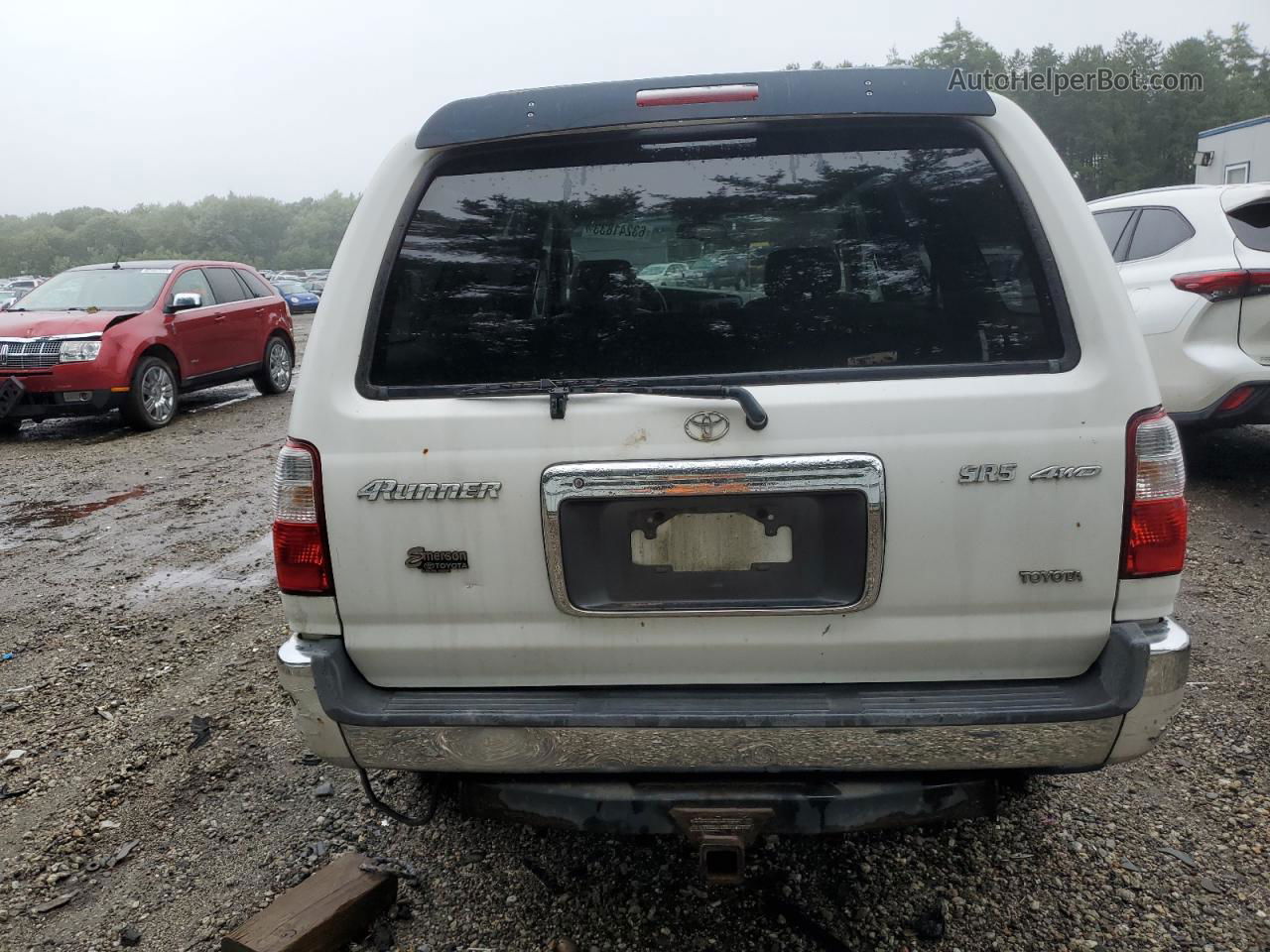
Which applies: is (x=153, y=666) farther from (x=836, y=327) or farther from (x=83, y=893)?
(x=836, y=327)

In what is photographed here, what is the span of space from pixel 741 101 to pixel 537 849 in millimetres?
2106

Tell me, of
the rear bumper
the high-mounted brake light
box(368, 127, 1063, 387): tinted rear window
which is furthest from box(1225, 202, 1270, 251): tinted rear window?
the high-mounted brake light

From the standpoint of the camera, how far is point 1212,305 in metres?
5.29

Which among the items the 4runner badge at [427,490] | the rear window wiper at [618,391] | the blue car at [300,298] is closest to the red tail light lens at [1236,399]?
the rear window wiper at [618,391]

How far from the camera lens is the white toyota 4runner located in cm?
192

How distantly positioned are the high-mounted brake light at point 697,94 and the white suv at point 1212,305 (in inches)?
157

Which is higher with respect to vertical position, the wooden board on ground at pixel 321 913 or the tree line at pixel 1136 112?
the tree line at pixel 1136 112

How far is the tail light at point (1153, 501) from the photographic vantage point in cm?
190

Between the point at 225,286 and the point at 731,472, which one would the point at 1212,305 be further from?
the point at 225,286

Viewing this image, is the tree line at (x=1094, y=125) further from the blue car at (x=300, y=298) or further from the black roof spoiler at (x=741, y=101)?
the black roof spoiler at (x=741, y=101)

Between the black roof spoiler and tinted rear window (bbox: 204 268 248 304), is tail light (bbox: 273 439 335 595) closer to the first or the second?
the black roof spoiler

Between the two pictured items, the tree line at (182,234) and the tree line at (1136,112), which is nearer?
the tree line at (1136,112)

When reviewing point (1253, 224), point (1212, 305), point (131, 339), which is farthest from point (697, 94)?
point (131, 339)

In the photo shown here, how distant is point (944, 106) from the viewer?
2035mm
